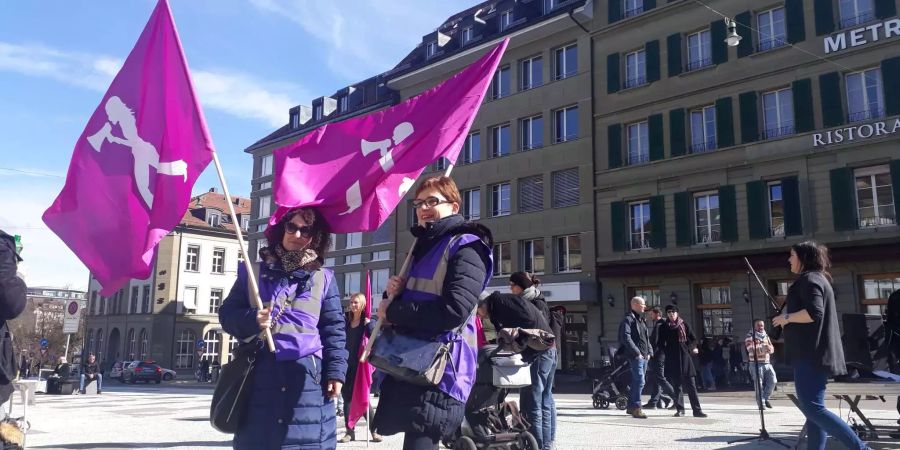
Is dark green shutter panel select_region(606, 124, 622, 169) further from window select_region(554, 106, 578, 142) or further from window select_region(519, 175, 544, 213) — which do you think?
window select_region(519, 175, 544, 213)

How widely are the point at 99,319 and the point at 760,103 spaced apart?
63.6 meters

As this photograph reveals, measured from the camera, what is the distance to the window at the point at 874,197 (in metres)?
23.4

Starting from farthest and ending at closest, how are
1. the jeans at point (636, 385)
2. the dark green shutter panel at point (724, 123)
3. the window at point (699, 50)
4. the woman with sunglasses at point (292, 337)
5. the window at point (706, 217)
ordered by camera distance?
the window at point (699, 50) < the window at point (706, 217) < the dark green shutter panel at point (724, 123) < the jeans at point (636, 385) < the woman with sunglasses at point (292, 337)

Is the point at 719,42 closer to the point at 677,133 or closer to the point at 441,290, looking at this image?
the point at 677,133

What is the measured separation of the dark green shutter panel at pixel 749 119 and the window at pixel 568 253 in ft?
26.4

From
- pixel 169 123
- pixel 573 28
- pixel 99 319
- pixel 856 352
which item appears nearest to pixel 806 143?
pixel 573 28

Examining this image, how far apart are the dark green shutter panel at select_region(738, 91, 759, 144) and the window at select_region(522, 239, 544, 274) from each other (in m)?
9.92

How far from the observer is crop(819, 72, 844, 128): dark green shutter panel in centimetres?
2447

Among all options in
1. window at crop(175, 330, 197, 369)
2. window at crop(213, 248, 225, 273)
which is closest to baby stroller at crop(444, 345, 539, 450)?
window at crop(175, 330, 197, 369)

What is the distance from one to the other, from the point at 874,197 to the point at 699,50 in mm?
8668

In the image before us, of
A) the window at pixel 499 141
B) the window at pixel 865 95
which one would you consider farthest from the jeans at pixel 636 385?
the window at pixel 499 141

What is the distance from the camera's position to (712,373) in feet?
80.9

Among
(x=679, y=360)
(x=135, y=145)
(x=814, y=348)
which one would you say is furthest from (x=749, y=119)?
(x=135, y=145)

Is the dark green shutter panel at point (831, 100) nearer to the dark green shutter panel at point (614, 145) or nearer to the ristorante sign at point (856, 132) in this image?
the ristorante sign at point (856, 132)
